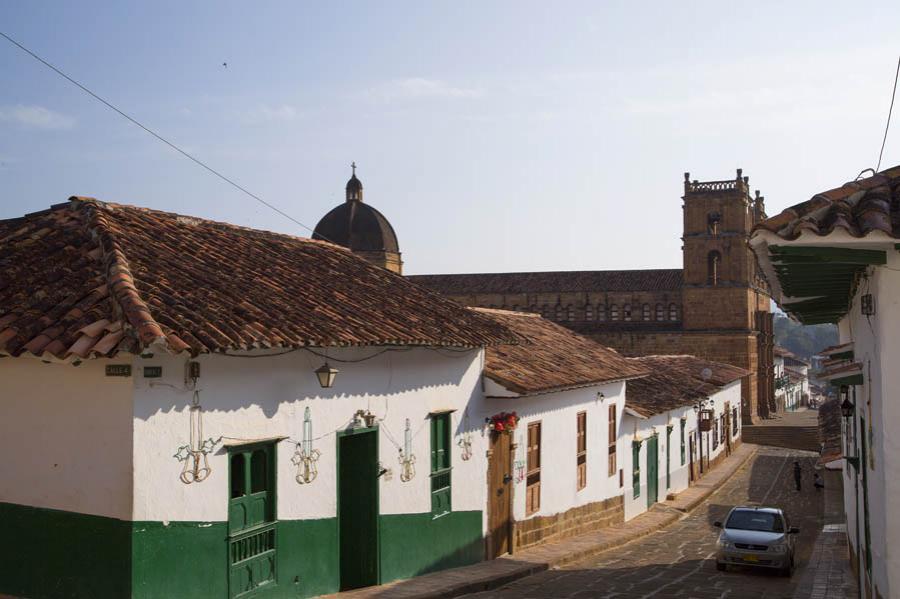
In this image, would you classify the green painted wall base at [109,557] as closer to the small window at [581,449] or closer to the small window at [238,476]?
the small window at [238,476]

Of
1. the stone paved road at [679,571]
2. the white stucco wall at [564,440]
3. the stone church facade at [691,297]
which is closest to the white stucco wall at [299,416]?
the white stucco wall at [564,440]

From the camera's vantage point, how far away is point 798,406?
9350 cm

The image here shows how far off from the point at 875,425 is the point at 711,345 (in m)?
54.7

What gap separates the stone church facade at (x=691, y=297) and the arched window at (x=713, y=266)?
6 cm

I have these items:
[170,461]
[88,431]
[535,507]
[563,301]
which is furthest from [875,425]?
[563,301]

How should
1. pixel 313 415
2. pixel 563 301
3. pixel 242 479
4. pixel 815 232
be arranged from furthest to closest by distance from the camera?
pixel 563 301 → pixel 313 415 → pixel 242 479 → pixel 815 232

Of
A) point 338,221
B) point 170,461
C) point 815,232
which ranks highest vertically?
point 338,221

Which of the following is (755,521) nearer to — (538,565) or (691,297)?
(538,565)

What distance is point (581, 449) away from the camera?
63.4ft

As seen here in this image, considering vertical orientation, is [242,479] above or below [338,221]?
below

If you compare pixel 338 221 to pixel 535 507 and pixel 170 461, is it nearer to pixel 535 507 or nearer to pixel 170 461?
pixel 535 507

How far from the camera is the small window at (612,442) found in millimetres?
21281

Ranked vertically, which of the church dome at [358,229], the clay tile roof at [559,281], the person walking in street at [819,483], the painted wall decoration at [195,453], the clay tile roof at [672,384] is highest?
the church dome at [358,229]

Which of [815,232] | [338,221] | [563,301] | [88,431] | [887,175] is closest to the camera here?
[815,232]
